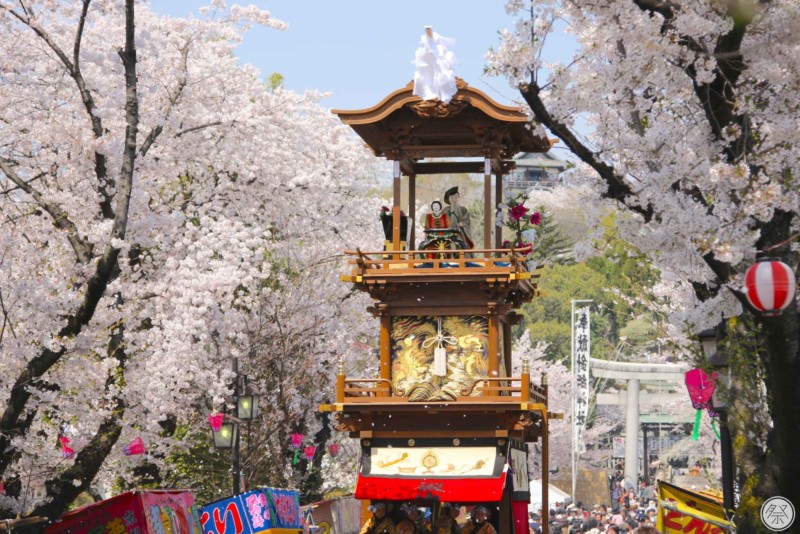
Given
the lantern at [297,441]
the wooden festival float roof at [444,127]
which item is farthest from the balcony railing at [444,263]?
the lantern at [297,441]

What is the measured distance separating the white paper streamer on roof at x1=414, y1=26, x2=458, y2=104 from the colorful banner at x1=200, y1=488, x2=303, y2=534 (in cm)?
786

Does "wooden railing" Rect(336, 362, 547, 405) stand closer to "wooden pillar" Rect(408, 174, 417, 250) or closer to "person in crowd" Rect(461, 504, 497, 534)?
"person in crowd" Rect(461, 504, 497, 534)

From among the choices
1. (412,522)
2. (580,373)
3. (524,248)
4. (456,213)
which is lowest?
(412,522)

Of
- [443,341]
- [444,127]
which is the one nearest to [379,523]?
[443,341]

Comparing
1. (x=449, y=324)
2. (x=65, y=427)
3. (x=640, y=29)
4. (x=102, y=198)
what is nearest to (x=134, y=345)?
(x=65, y=427)

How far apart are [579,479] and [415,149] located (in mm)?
34067

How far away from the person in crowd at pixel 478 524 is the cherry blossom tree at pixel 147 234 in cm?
555

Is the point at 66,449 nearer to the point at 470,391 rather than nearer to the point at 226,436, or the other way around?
the point at 226,436

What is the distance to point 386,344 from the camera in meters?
24.8

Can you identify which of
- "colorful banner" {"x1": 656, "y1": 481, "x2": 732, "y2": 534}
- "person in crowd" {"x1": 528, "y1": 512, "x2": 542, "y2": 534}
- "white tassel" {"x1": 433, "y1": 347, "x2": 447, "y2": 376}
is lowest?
"person in crowd" {"x1": 528, "y1": 512, "x2": 542, "y2": 534}

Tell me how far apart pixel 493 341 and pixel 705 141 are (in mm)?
14127

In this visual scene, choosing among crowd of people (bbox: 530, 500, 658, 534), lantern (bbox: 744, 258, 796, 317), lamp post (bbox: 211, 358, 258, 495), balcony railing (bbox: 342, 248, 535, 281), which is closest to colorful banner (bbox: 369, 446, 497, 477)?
lamp post (bbox: 211, 358, 258, 495)

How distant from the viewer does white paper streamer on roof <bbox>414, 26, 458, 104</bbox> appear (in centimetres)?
2202

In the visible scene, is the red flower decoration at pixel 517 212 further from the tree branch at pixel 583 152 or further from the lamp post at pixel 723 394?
the tree branch at pixel 583 152
